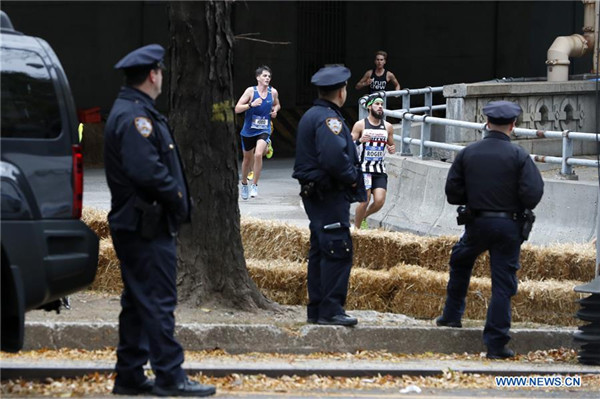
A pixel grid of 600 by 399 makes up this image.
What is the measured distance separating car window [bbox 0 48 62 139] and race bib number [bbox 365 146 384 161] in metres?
7.27

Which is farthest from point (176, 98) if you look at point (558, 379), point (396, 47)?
point (396, 47)

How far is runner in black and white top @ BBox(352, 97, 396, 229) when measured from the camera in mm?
14242

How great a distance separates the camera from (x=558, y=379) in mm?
8406

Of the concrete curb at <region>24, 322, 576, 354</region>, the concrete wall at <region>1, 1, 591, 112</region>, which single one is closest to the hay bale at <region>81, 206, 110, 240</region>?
the concrete curb at <region>24, 322, 576, 354</region>

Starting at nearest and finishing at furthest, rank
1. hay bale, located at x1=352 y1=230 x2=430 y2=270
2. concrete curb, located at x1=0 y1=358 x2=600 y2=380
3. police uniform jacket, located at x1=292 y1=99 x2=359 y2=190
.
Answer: concrete curb, located at x1=0 y1=358 x2=600 y2=380 < police uniform jacket, located at x1=292 y1=99 x2=359 y2=190 < hay bale, located at x1=352 y1=230 x2=430 y2=270

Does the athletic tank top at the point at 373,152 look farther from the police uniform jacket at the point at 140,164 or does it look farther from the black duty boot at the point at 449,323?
the police uniform jacket at the point at 140,164

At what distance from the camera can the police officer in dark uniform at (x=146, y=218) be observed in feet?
22.6

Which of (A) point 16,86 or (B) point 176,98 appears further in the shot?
(B) point 176,98

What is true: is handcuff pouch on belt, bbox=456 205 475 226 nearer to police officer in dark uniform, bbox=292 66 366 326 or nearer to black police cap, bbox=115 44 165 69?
police officer in dark uniform, bbox=292 66 366 326

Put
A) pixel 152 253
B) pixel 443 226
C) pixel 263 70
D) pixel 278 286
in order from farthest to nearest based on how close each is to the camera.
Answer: pixel 263 70 < pixel 443 226 < pixel 278 286 < pixel 152 253

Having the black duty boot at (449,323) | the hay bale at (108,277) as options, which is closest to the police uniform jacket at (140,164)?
the black duty boot at (449,323)

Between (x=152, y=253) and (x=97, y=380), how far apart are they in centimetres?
115

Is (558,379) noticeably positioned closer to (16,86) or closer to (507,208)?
(507,208)

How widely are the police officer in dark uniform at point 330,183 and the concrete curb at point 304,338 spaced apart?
166 millimetres
